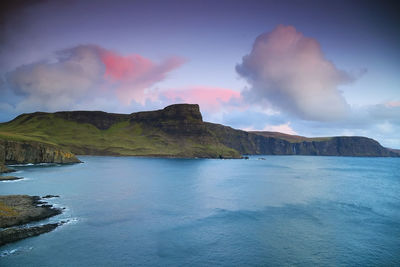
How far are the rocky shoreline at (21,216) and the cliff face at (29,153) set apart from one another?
92316mm

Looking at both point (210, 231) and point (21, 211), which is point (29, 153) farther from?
point (210, 231)

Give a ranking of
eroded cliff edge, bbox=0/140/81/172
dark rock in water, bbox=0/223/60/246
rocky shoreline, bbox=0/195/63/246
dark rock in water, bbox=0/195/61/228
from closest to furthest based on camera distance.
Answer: dark rock in water, bbox=0/223/60/246 → rocky shoreline, bbox=0/195/63/246 → dark rock in water, bbox=0/195/61/228 → eroded cliff edge, bbox=0/140/81/172

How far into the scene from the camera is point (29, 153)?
13750 centimetres

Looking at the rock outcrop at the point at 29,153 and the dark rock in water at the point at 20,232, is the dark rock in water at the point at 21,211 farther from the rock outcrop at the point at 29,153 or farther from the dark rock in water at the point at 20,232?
the rock outcrop at the point at 29,153

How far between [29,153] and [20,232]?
124395 millimetres

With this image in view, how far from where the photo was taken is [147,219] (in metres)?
48.0

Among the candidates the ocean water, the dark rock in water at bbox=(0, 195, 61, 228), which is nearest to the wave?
the ocean water

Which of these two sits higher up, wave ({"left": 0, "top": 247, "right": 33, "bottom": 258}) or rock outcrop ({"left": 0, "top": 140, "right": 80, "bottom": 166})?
rock outcrop ({"left": 0, "top": 140, "right": 80, "bottom": 166})

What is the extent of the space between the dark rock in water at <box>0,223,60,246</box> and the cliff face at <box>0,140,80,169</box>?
356 ft

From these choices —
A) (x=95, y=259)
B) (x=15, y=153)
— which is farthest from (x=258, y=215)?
(x=15, y=153)

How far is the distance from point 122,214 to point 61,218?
1104 cm

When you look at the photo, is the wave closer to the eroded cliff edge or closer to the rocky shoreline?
the rocky shoreline

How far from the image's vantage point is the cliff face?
125500mm

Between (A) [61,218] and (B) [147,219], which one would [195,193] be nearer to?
(B) [147,219]
